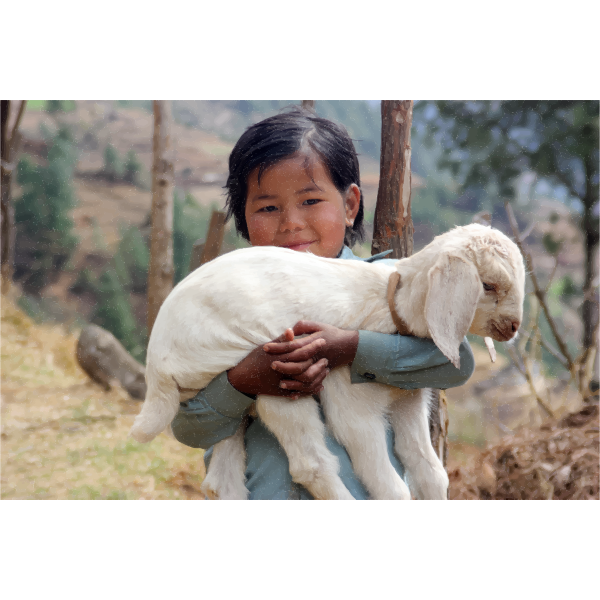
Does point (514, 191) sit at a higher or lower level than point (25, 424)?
higher

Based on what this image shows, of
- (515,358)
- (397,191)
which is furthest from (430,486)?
(515,358)

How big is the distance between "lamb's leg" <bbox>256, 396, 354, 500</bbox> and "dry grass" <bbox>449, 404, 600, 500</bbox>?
2.04m

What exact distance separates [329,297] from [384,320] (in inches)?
5.9

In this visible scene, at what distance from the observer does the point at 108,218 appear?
6922mm

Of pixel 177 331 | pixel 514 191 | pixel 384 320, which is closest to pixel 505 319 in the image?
pixel 384 320

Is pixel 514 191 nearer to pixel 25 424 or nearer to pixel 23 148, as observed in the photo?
pixel 25 424

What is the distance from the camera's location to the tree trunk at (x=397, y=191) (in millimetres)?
2150

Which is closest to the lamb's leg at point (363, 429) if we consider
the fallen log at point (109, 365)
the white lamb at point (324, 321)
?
the white lamb at point (324, 321)

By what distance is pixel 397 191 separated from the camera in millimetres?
2150

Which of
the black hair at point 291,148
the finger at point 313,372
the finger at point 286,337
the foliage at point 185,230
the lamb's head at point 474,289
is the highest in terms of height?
the foliage at point 185,230

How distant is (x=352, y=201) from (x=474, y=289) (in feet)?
2.07

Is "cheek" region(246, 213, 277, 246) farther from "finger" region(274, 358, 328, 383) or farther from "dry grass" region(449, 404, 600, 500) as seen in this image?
"dry grass" region(449, 404, 600, 500)

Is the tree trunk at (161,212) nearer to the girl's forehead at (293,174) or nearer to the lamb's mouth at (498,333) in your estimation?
the girl's forehead at (293,174)

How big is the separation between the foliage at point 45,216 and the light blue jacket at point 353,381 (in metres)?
5.66
